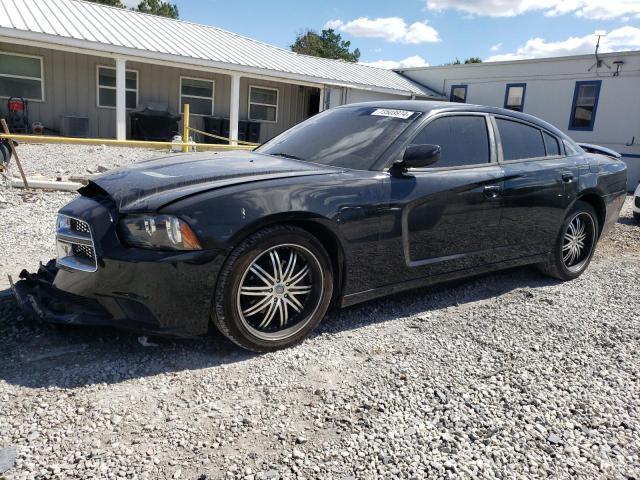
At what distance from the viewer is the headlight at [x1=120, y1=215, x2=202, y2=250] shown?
9.22 feet

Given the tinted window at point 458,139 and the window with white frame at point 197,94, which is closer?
the tinted window at point 458,139

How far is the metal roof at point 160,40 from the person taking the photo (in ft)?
44.9

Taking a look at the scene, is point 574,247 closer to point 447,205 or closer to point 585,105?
point 447,205

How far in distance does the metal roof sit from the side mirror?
1301 cm

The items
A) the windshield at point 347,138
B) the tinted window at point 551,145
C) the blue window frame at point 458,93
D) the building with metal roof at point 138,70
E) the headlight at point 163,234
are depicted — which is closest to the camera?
the headlight at point 163,234

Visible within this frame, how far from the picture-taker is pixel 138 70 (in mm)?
17125

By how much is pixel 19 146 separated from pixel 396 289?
11.2m

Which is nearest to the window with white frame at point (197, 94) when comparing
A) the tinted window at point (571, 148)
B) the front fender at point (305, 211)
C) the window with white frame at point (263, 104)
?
the window with white frame at point (263, 104)

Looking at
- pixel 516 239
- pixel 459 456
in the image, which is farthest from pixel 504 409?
pixel 516 239

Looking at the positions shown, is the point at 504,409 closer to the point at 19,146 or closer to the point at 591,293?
the point at 591,293

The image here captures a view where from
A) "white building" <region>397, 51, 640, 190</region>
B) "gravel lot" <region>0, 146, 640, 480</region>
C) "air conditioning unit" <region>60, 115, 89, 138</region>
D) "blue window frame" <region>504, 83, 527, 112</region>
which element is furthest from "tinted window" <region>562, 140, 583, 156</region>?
"blue window frame" <region>504, 83, 527, 112</region>

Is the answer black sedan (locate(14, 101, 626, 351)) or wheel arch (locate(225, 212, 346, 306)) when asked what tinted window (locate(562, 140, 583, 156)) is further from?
wheel arch (locate(225, 212, 346, 306))

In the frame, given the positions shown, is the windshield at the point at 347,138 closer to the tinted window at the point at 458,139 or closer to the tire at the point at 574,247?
the tinted window at the point at 458,139

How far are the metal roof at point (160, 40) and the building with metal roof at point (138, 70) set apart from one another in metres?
0.03
